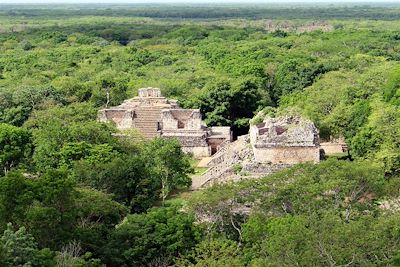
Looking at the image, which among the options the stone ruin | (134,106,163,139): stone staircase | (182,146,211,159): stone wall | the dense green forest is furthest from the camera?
(134,106,163,139): stone staircase

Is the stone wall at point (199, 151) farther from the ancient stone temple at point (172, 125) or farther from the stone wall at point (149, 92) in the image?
the stone wall at point (149, 92)

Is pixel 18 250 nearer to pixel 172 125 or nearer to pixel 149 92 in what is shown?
pixel 172 125

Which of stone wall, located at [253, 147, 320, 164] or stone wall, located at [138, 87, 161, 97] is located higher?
stone wall, located at [253, 147, 320, 164]

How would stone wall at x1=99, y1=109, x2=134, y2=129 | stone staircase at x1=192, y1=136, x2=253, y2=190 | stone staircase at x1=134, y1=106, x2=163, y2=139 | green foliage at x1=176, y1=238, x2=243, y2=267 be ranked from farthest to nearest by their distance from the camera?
stone wall at x1=99, y1=109, x2=134, y2=129, stone staircase at x1=134, y1=106, x2=163, y2=139, stone staircase at x1=192, y1=136, x2=253, y2=190, green foliage at x1=176, y1=238, x2=243, y2=267

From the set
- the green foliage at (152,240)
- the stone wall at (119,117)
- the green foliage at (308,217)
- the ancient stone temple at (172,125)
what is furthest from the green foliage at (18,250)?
the stone wall at (119,117)

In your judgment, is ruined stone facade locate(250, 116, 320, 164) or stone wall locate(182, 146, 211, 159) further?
stone wall locate(182, 146, 211, 159)

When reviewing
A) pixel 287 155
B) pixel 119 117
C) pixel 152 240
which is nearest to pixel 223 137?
pixel 119 117

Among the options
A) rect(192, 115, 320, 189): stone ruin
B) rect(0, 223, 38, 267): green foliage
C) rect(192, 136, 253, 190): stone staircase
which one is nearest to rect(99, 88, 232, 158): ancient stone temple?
rect(192, 136, 253, 190): stone staircase

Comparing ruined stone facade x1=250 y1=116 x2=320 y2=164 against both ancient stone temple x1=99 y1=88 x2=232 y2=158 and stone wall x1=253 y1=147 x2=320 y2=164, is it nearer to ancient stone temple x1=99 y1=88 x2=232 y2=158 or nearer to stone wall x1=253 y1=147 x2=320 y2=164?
stone wall x1=253 y1=147 x2=320 y2=164
